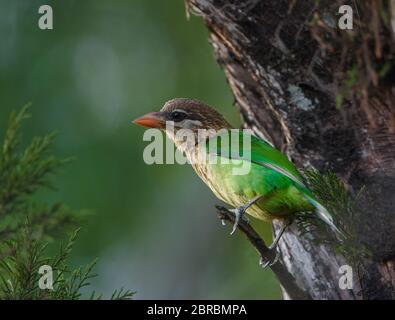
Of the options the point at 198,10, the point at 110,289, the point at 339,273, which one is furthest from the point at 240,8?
the point at 110,289

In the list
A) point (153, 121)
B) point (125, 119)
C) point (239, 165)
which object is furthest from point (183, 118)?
point (125, 119)

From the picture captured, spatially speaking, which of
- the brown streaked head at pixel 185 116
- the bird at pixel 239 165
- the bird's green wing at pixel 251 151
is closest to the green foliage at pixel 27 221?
the bird at pixel 239 165

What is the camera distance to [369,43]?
12.2ft

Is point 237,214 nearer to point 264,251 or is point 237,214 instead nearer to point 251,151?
point 264,251

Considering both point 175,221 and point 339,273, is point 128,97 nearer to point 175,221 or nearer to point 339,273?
point 175,221

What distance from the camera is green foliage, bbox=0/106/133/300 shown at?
3.55 m

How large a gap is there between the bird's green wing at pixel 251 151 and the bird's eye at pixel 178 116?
0.78 feet

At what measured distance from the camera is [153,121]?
5.04 meters

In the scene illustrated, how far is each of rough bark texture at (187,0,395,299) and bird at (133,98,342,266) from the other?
8.0 inches

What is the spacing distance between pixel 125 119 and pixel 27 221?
499 cm

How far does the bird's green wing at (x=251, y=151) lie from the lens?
442 centimetres

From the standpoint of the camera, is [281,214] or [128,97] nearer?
[281,214]

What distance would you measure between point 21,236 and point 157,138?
7.15ft

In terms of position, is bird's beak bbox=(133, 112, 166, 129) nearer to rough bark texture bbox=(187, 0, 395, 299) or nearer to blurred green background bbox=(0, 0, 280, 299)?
rough bark texture bbox=(187, 0, 395, 299)
